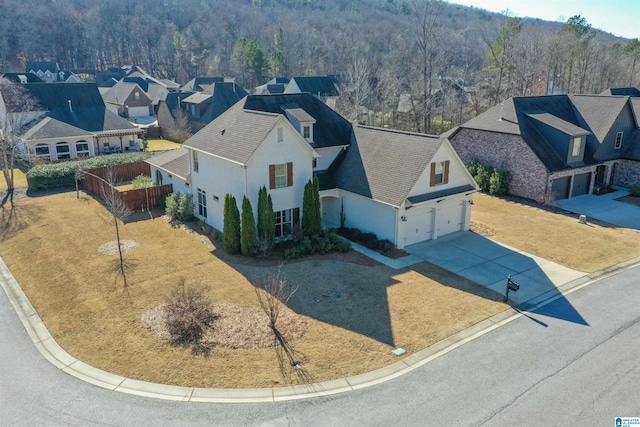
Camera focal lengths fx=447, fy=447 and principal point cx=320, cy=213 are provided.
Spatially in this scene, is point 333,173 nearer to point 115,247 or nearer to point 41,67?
point 115,247

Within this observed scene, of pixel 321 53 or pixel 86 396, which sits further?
pixel 321 53

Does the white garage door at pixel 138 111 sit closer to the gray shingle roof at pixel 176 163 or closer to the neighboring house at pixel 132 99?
the neighboring house at pixel 132 99

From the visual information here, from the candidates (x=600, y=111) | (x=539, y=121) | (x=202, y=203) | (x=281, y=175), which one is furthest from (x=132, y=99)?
(x=600, y=111)

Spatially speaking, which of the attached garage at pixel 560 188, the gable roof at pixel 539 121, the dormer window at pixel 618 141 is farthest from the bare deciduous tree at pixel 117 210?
the dormer window at pixel 618 141

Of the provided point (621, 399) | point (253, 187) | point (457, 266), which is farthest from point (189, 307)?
point (621, 399)

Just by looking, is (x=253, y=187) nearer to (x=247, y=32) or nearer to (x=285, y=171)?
(x=285, y=171)

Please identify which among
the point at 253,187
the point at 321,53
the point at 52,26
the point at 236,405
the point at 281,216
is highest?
the point at 52,26

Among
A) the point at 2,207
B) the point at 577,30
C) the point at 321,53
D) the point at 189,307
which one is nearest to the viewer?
the point at 189,307
